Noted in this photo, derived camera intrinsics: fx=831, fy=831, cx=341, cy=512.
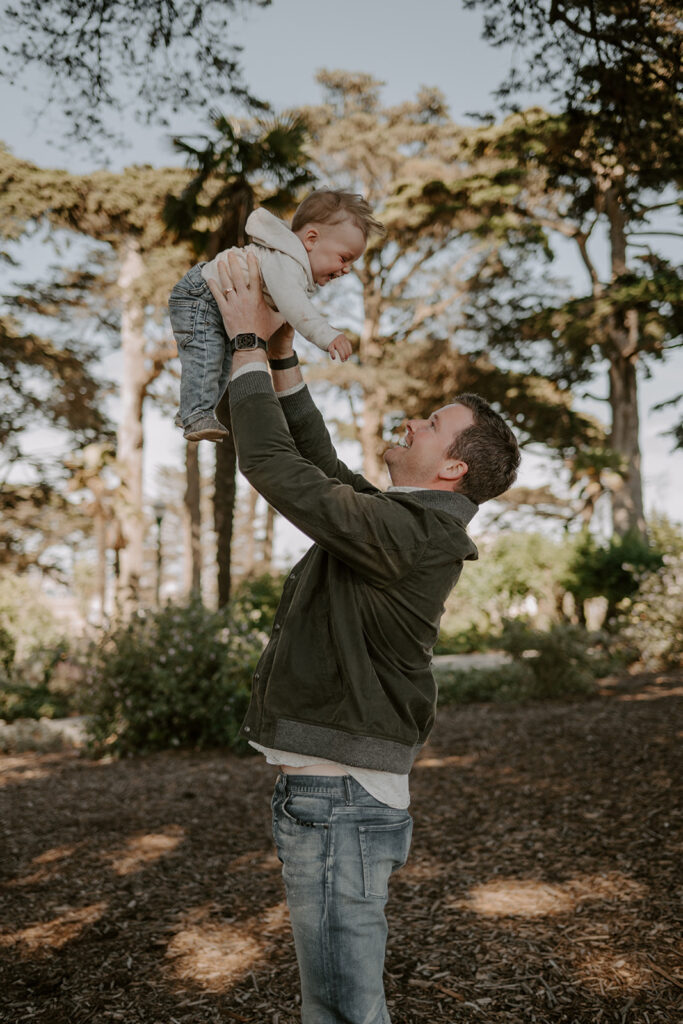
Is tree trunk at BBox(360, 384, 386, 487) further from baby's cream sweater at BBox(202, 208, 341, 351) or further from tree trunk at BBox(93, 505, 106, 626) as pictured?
baby's cream sweater at BBox(202, 208, 341, 351)

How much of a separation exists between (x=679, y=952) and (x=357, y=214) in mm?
2973

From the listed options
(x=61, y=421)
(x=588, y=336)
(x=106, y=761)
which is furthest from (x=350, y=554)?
(x=61, y=421)

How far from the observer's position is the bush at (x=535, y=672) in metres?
10.1

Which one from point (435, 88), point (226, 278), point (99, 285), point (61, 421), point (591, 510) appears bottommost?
point (226, 278)

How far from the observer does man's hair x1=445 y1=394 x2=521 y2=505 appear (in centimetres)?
194

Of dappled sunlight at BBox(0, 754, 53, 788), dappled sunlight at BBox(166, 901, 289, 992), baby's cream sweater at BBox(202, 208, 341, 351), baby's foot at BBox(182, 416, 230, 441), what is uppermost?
baby's cream sweater at BBox(202, 208, 341, 351)

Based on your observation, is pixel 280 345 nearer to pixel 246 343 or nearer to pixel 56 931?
pixel 246 343

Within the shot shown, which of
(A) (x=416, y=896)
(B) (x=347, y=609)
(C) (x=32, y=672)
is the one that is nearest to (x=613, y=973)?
(A) (x=416, y=896)

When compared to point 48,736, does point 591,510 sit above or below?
above

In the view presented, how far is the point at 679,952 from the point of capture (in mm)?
3211

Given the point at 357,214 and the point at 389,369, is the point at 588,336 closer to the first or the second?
the point at 389,369

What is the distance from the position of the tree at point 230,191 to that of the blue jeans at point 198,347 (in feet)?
31.3

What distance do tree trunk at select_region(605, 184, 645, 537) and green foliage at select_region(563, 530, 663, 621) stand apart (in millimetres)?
1033

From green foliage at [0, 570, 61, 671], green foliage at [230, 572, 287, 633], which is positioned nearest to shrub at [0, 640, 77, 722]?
green foliage at [0, 570, 61, 671]
